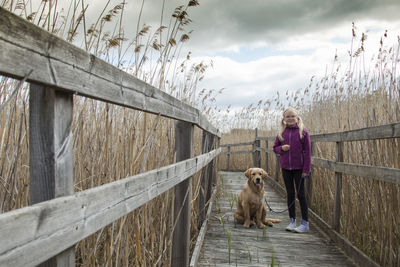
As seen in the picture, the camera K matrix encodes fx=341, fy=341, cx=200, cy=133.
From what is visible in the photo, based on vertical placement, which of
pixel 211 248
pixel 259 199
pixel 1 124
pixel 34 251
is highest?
pixel 1 124

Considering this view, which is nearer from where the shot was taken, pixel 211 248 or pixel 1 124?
pixel 1 124

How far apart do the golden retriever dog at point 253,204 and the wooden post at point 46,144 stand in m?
4.33

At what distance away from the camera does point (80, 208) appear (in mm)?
926

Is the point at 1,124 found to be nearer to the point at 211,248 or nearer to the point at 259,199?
the point at 211,248

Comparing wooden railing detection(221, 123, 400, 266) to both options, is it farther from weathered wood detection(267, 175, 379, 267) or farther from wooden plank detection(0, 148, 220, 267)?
wooden plank detection(0, 148, 220, 267)

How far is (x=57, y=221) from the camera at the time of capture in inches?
32.3

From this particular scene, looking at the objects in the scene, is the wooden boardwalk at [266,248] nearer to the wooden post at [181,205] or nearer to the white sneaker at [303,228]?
the white sneaker at [303,228]

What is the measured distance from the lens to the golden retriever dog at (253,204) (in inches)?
197

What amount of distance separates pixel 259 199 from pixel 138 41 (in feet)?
10.6

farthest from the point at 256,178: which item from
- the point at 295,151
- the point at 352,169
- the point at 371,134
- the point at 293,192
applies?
the point at 371,134

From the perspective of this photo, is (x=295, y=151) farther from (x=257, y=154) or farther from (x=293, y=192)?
(x=257, y=154)

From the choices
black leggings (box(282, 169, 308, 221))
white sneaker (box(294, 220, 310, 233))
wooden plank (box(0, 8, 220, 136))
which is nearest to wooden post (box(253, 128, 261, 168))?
black leggings (box(282, 169, 308, 221))

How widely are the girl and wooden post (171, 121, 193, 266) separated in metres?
2.59

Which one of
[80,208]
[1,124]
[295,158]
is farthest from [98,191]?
[295,158]
